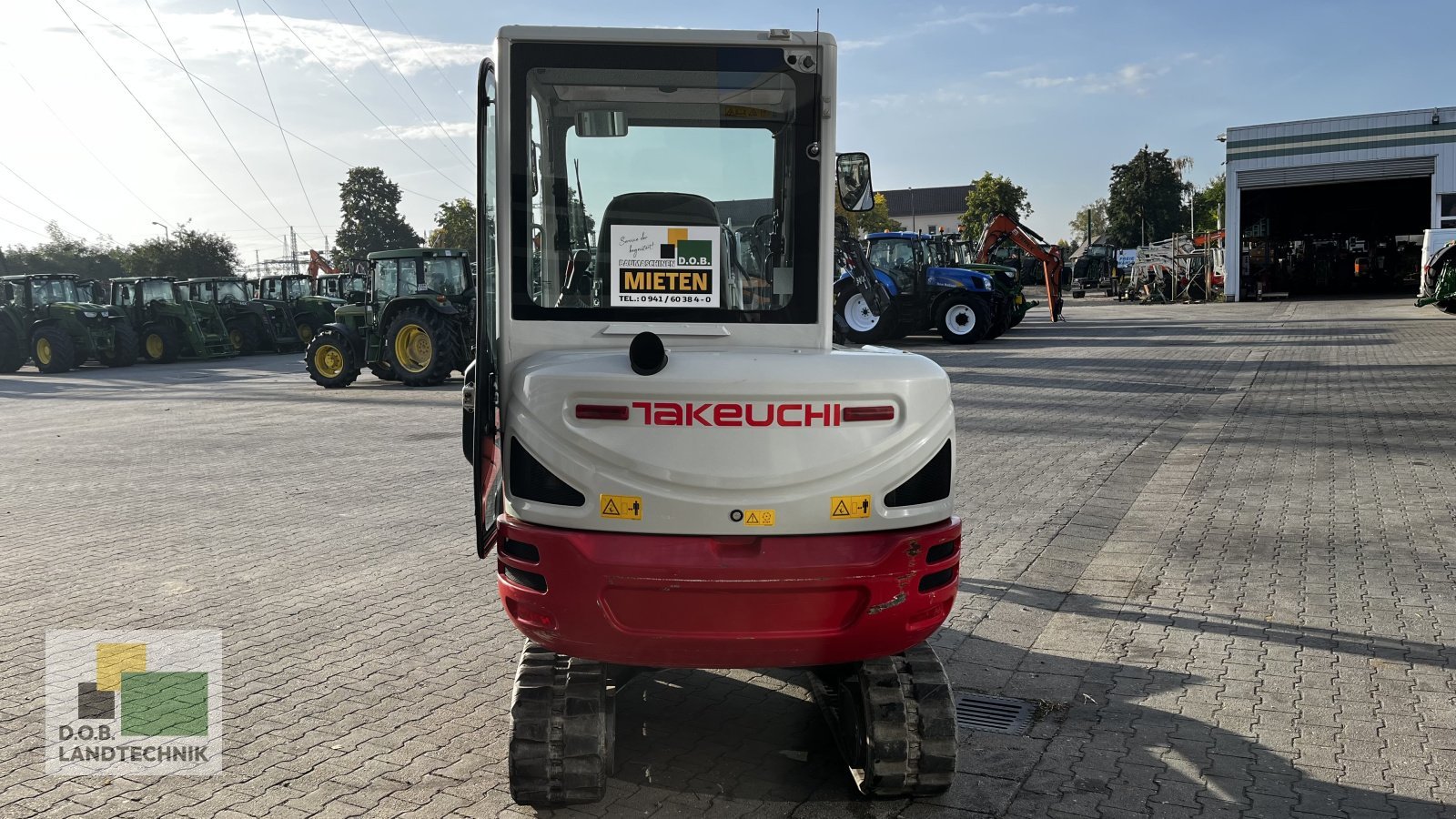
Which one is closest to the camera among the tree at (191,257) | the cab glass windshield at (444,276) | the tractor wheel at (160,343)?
the cab glass windshield at (444,276)

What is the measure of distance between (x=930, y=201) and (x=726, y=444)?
540 ft

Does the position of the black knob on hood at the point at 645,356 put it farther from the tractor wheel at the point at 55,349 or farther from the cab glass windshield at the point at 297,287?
the cab glass windshield at the point at 297,287

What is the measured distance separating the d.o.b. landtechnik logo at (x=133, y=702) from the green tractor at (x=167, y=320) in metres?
26.5

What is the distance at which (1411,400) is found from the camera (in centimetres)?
1397

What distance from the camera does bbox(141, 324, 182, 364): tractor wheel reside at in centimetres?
2984

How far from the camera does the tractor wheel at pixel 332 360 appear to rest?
1997 cm

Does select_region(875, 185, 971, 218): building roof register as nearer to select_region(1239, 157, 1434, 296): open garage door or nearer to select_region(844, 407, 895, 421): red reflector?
select_region(1239, 157, 1434, 296): open garage door

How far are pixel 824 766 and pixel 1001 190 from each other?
3551 inches

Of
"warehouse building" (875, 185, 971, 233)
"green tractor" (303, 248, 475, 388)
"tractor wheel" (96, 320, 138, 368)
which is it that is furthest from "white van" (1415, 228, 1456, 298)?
"warehouse building" (875, 185, 971, 233)

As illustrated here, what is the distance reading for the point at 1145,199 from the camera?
9294cm

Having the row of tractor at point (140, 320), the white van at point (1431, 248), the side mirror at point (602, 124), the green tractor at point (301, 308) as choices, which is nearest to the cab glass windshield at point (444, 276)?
the green tractor at point (301, 308)

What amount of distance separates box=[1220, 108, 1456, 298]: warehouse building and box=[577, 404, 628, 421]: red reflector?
46150mm

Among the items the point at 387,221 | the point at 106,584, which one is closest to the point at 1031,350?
the point at 106,584

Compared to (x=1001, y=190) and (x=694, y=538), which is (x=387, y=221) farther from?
(x=694, y=538)
